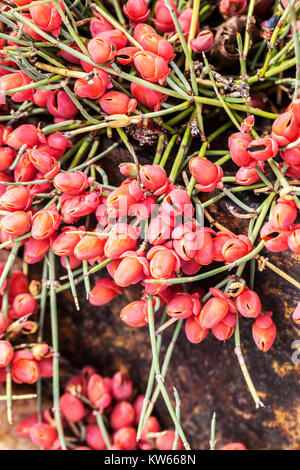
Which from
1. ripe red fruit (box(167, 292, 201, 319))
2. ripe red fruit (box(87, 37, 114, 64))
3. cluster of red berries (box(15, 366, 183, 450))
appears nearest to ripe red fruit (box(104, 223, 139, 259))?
ripe red fruit (box(167, 292, 201, 319))

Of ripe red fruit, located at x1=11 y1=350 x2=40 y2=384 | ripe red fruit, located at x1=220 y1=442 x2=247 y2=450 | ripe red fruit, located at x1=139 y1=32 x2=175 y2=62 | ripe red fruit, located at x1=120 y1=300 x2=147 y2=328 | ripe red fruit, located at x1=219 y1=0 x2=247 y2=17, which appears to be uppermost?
ripe red fruit, located at x1=219 y1=0 x2=247 y2=17

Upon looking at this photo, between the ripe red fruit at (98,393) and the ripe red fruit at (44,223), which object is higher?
the ripe red fruit at (44,223)

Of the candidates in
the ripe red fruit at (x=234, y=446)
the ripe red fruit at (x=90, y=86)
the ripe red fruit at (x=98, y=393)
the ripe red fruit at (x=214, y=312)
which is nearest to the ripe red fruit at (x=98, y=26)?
the ripe red fruit at (x=90, y=86)

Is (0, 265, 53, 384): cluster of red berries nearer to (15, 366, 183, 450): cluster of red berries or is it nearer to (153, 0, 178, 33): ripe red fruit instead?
(15, 366, 183, 450): cluster of red berries

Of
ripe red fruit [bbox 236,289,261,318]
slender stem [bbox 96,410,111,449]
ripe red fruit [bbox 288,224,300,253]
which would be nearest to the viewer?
ripe red fruit [bbox 288,224,300,253]

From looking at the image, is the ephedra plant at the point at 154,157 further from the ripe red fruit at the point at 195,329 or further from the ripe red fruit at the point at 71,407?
the ripe red fruit at the point at 71,407

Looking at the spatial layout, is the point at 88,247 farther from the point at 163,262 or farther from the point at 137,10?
the point at 137,10

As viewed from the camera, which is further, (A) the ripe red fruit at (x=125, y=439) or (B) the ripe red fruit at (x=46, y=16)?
(A) the ripe red fruit at (x=125, y=439)
